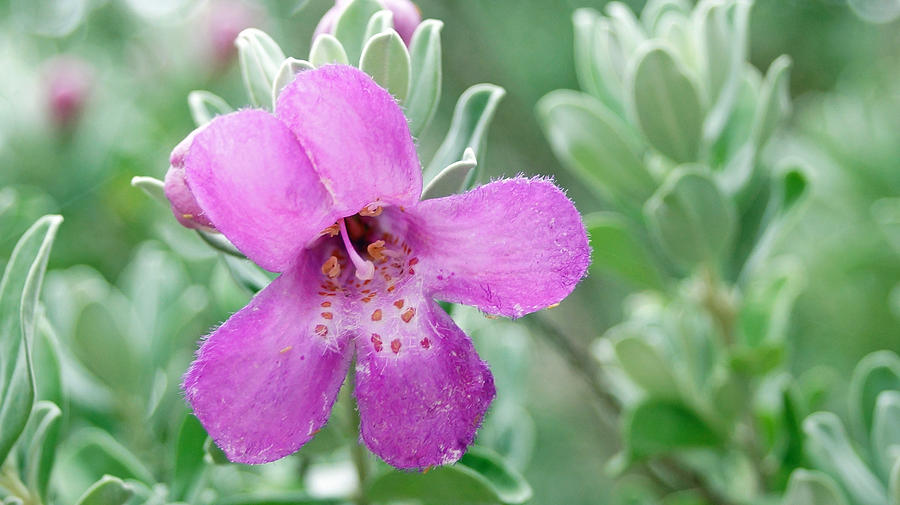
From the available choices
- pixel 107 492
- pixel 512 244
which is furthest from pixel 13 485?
pixel 512 244

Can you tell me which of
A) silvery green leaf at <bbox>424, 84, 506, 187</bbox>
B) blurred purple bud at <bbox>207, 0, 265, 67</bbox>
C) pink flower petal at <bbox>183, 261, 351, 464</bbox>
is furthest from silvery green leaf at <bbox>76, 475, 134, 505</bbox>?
blurred purple bud at <bbox>207, 0, 265, 67</bbox>

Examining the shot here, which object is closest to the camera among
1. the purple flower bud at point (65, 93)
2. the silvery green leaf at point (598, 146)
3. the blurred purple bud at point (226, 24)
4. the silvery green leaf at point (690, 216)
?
the silvery green leaf at point (690, 216)

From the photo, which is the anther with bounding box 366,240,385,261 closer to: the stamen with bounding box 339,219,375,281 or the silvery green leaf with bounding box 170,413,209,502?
the stamen with bounding box 339,219,375,281

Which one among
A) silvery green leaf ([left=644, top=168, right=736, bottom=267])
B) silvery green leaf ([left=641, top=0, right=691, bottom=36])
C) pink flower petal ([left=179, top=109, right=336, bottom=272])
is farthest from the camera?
silvery green leaf ([left=641, top=0, right=691, bottom=36])

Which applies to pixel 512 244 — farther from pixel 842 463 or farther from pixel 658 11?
pixel 658 11

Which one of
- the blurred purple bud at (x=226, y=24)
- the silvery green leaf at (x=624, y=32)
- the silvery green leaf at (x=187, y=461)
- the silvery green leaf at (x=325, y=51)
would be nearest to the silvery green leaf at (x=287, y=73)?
the silvery green leaf at (x=325, y=51)

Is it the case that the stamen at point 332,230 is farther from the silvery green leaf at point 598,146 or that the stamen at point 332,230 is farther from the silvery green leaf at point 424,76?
the silvery green leaf at point 598,146
